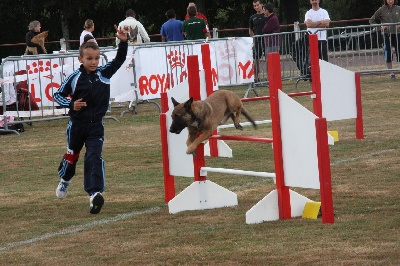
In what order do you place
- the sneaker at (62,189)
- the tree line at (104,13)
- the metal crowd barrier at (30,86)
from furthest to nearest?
the tree line at (104,13)
the metal crowd barrier at (30,86)
the sneaker at (62,189)

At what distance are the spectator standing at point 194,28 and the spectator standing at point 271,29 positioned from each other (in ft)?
4.37

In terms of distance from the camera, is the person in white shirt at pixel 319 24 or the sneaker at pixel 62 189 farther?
the person in white shirt at pixel 319 24

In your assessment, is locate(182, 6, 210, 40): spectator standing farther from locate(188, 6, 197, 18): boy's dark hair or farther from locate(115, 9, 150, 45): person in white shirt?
locate(115, 9, 150, 45): person in white shirt

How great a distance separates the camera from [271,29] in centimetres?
2323

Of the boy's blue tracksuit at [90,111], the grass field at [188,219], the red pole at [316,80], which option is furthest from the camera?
the red pole at [316,80]

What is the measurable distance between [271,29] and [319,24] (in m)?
1.10

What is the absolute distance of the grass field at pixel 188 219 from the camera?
7078mm

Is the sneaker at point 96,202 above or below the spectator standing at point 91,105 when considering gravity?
below

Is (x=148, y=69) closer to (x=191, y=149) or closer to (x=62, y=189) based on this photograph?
(x=62, y=189)

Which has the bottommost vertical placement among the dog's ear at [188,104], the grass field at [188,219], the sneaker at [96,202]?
the grass field at [188,219]

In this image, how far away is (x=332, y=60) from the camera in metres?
26.7

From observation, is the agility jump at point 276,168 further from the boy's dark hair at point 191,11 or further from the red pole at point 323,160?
the boy's dark hair at point 191,11

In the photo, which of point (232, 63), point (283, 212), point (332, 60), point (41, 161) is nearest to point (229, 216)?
point (283, 212)

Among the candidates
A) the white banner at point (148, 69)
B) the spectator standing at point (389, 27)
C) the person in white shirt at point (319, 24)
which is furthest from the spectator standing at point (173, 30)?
the spectator standing at point (389, 27)
